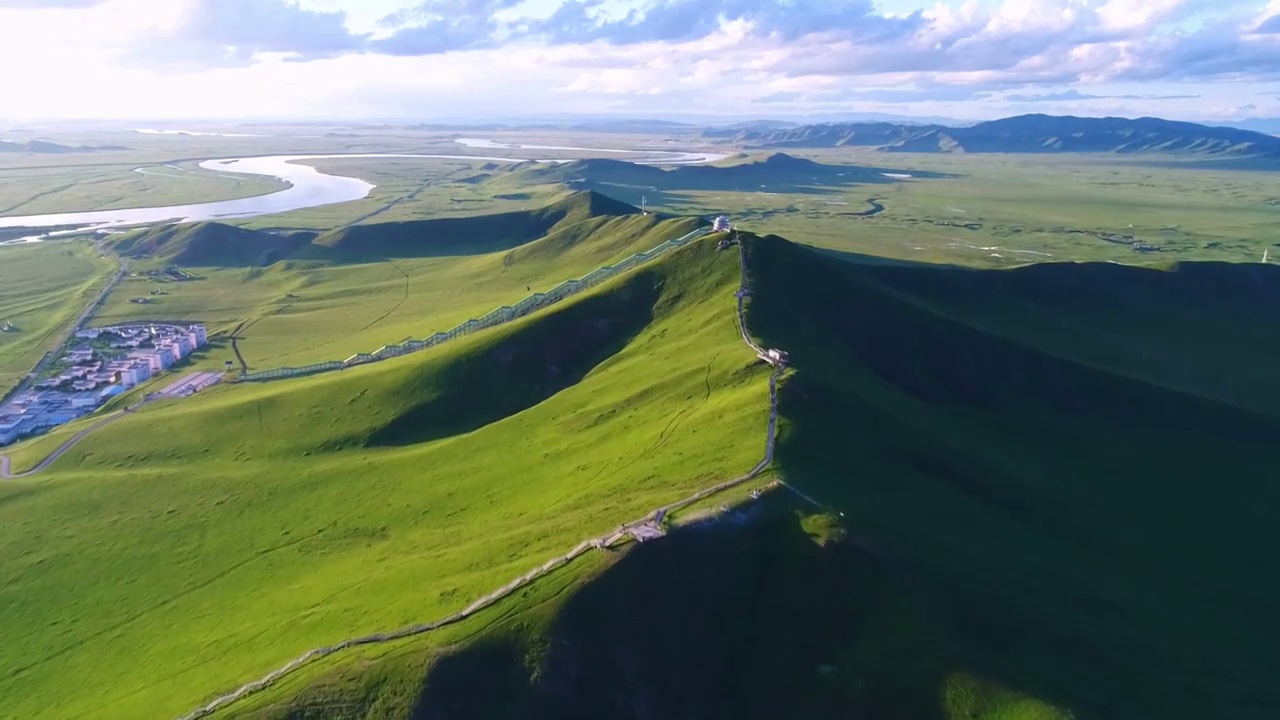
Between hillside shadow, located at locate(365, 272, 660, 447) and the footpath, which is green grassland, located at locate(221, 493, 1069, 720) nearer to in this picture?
the footpath

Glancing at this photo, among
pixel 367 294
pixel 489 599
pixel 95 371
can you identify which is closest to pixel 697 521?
pixel 489 599

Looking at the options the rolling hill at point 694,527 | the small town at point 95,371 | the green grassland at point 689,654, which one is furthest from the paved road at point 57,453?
the green grassland at point 689,654

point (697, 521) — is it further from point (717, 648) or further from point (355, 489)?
point (355, 489)

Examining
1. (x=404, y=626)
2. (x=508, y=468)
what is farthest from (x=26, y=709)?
(x=508, y=468)

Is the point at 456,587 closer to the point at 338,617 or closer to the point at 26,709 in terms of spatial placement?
the point at 338,617

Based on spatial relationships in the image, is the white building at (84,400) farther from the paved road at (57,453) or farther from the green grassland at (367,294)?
the green grassland at (367,294)

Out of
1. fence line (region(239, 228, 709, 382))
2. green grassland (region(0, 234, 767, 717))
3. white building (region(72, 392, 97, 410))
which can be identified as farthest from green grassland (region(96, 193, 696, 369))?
green grassland (region(0, 234, 767, 717))
